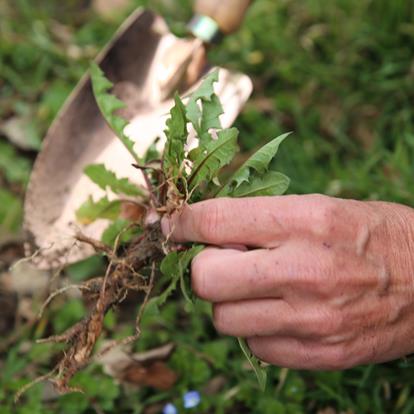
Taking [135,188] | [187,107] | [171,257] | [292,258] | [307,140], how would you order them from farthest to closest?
[307,140] → [135,188] → [187,107] → [171,257] → [292,258]

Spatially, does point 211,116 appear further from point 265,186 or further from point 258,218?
point 258,218

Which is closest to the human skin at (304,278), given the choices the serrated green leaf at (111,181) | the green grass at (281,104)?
the serrated green leaf at (111,181)

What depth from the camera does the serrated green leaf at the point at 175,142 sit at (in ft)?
4.49

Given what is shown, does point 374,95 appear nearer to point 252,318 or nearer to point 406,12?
point 406,12

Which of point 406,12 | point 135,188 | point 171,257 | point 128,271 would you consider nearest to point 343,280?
point 171,257

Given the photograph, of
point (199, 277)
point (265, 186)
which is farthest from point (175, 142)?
point (199, 277)

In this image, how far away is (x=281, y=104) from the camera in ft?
7.72

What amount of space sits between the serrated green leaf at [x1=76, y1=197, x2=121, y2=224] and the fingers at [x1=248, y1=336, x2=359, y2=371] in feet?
1.77

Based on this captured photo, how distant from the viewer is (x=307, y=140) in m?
2.28

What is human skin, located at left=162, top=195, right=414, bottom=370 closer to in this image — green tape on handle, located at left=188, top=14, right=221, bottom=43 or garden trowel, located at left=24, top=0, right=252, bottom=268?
garden trowel, located at left=24, top=0, right=252, bottom=268

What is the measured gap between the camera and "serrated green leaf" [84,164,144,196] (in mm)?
1602

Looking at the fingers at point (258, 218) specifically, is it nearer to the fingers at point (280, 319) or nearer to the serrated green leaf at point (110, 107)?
the fingers at point (280, 319)

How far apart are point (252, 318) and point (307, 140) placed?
1.17 meters

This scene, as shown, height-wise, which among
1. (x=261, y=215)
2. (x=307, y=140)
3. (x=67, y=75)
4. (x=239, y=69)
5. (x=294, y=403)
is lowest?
(x=294, y=403)
